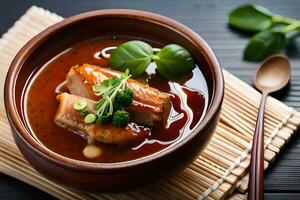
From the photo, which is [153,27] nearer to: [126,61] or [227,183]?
[126,61]

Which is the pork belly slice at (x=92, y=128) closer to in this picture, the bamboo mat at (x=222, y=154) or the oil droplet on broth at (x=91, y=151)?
the oil droplet on broth at (x=91, y=151)

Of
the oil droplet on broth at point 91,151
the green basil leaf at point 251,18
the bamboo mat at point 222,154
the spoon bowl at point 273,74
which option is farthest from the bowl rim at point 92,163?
the green basil leaf at point 251,18

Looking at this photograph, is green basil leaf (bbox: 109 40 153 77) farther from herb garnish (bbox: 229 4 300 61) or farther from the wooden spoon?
herb garnish (bbox: 229 4 300 61)

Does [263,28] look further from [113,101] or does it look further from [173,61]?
[113,101]

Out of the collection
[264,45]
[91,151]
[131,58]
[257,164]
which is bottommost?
[91,151]

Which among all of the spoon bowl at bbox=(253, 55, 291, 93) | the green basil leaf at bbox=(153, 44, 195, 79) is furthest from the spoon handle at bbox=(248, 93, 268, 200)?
the green basil leaf at bbox=(153, 44, 195, 79)

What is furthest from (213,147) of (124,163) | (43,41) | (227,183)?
(43,41)

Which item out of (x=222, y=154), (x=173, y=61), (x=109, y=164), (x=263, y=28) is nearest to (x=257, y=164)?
(x=222, y=154)
